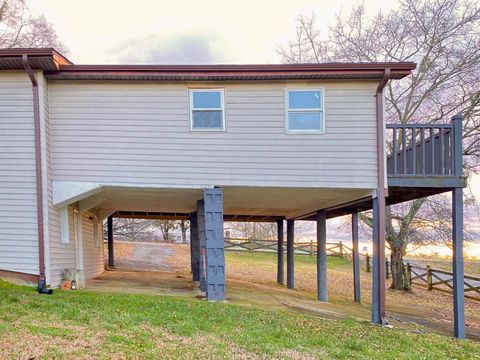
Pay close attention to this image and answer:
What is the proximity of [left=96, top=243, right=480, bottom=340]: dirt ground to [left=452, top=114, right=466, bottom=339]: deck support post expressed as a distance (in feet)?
2.27

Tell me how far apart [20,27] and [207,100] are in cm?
1524

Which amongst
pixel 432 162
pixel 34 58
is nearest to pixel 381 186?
pixel 432 162

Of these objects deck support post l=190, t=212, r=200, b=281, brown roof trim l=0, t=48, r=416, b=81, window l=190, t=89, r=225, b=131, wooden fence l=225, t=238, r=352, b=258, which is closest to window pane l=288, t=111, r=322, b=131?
brown roof trim l=0, t=48, r=416, b=81

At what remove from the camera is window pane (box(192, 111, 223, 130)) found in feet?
30.9

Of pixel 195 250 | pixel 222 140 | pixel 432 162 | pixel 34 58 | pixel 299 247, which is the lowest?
pixel 299 247

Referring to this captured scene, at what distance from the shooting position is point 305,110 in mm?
9445

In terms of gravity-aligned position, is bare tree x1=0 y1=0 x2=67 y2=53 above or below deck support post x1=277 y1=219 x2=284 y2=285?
above

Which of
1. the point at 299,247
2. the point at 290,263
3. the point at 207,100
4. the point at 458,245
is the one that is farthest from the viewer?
the point at 299,247

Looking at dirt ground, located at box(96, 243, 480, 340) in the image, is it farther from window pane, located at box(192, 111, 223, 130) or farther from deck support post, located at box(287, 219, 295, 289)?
window pane, located at box(192, 111, 223, 130)

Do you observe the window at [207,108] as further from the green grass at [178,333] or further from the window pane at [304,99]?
the green grass at [178,333]

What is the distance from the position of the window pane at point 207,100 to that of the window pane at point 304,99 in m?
1.59

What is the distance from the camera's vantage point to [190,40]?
23.8 m

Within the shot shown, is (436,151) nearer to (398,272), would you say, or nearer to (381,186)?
(381,186)

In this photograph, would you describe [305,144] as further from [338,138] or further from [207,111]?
[207,111]
